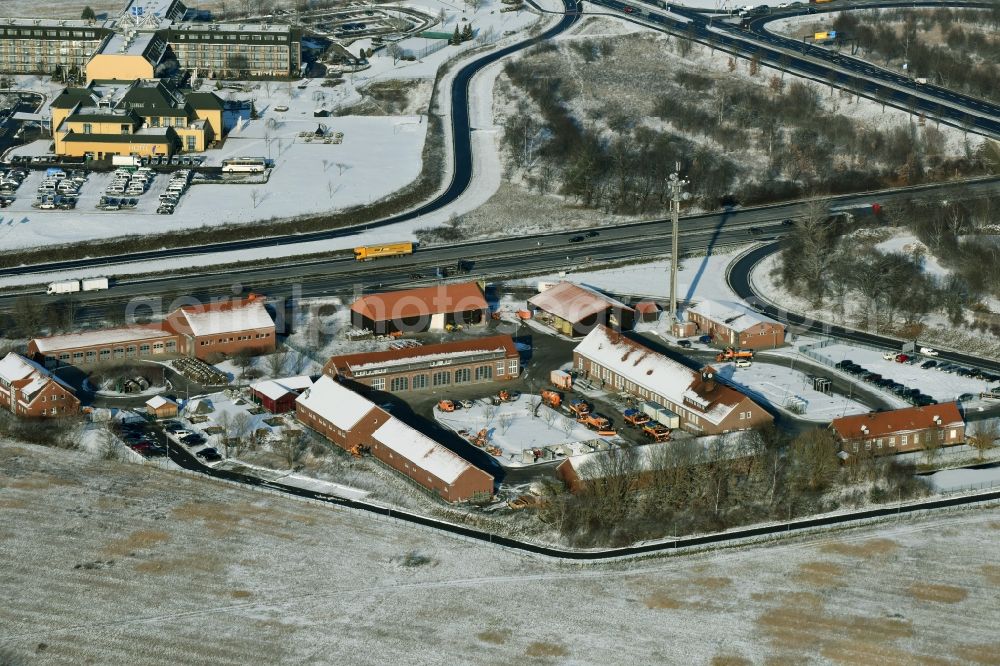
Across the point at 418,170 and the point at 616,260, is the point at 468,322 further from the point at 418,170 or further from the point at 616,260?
the point at 418,170

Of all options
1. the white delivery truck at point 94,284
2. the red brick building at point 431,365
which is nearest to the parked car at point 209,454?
the red brick building at point 431,365

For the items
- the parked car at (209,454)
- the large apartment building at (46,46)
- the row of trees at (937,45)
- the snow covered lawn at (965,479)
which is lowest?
the parked car at (209,454)

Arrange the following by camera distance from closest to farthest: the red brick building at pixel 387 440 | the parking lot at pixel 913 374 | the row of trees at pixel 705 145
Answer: the red brick building at pixel 387 440 → the parking lot at pixel 913 374 → the row of trees at pixel 705 145

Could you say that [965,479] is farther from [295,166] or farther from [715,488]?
[295,166]

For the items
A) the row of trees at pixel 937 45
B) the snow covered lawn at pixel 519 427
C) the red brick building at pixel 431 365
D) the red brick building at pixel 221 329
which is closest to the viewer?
the snow covered lawn at pixel 519 427

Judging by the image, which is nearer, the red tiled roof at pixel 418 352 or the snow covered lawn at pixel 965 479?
the snow covered lawn at pixel 965 479

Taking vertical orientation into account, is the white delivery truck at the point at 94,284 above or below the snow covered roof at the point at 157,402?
below

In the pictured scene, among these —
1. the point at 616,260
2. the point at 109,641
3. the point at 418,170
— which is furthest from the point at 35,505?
the point at 418,170

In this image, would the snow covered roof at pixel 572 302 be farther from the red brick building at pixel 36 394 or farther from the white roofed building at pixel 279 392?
the red brick building at pixel 36 394
